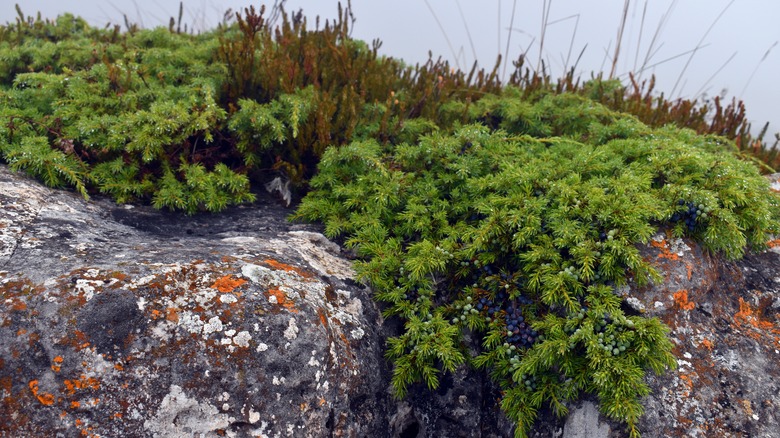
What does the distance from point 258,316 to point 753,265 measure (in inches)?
134

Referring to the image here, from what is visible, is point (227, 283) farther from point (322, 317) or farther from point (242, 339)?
point (322, 317)

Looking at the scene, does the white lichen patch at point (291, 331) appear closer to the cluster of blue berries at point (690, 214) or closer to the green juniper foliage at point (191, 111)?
the green juniper foliage at point (191, 111)

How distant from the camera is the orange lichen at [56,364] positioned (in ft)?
7.43

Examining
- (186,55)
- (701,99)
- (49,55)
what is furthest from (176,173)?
(701,99)

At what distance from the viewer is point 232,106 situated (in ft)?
14.2

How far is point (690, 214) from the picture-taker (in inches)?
127

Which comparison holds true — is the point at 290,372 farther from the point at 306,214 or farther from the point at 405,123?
the point at 405,123

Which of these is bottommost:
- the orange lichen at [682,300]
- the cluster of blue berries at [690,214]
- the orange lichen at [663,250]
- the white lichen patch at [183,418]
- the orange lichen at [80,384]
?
the white lichen patch at [183,418]

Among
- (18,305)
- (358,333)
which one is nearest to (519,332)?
(358,333)

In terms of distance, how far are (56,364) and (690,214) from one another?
144 inches

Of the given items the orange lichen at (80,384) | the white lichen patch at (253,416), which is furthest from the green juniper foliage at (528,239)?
the orange lichen at (80,384)

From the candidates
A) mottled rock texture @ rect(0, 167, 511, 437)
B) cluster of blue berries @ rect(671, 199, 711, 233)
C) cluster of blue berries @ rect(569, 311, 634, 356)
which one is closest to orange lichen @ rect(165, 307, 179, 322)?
mottled rock texture @ rect(0, 167, 511, 437)

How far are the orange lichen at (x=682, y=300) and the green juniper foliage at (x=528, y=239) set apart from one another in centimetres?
30

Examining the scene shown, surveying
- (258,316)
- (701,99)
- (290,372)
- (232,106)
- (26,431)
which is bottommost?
(26,431)
